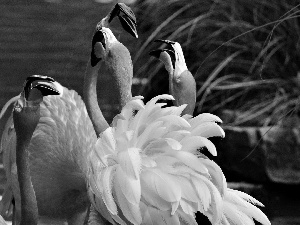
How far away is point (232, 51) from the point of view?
19.3ft

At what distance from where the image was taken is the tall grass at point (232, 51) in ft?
18.5

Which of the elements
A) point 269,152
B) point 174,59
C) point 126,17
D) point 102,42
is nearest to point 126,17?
point 126,17

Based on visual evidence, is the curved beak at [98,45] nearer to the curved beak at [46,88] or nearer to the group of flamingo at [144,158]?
the group of flamingo at [144,158]

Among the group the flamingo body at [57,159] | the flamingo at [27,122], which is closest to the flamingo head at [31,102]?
the flamingo at [27,122]

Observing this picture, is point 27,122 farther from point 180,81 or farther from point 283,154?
point 283,154

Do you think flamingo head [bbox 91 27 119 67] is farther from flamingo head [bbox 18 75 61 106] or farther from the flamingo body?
flamingo head [bbox 18 75 61 106]

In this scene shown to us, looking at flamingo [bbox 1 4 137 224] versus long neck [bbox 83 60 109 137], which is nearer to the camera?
long neck [bbox 83 60 109 137]

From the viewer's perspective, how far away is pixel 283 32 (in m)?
5.73

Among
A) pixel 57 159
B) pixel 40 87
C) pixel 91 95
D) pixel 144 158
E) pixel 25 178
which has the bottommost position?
pixel 57 159

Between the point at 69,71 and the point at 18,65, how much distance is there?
0.73 meters

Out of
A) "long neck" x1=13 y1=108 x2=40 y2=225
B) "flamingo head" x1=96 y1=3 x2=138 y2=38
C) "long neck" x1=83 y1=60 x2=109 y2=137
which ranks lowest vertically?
"long neck" x1=83 y1=60 x2=109 y2=137

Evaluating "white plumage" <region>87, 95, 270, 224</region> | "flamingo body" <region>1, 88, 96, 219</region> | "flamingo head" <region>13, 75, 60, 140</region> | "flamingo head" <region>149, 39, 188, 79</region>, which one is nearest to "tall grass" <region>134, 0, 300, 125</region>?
"flamingo body" <region>1, 88, 96, 219</region>

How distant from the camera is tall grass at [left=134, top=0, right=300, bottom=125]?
5648mm

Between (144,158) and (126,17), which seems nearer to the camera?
(144,158)
